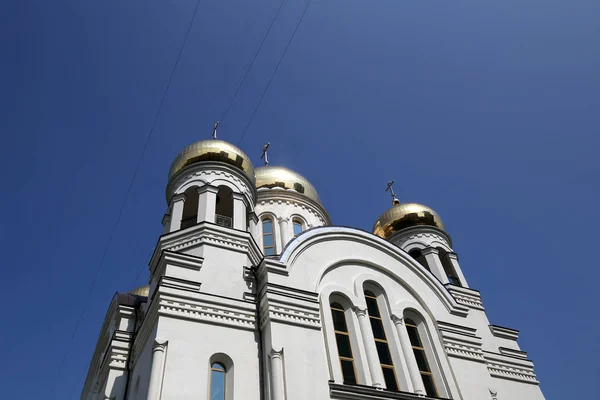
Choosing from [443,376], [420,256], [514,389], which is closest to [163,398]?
[443,376]

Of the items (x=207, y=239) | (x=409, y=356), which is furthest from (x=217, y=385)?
(x=409, y=356)

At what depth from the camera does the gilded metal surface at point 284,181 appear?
17.1 metres

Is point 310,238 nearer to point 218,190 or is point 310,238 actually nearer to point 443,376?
point 218,190

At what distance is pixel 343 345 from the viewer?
9.32 m

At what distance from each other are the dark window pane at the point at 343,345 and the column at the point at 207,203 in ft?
11.5

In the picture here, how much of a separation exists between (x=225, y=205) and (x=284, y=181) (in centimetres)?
444

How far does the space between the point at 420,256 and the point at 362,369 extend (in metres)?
6.37

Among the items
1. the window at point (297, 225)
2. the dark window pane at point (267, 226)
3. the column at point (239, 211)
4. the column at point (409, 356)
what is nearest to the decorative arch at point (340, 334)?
the column at point (409, 356)

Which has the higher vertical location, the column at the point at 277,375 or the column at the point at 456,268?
the column at the point at 456,268

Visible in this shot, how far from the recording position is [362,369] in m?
8.95

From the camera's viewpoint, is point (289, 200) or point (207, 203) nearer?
point (207, 203)

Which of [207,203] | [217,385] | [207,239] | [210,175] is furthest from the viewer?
[210,175]

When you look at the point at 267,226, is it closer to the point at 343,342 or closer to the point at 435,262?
the point at 435,262

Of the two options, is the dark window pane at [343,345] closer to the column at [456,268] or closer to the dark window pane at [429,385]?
the dark window pane at [429,385]
